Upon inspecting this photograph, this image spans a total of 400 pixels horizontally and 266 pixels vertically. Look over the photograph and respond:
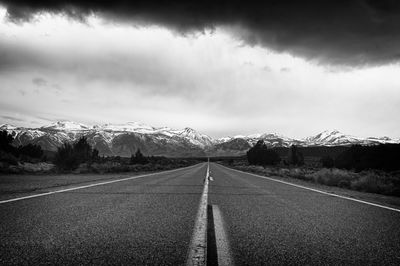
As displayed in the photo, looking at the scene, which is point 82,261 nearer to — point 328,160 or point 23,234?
point 23,234

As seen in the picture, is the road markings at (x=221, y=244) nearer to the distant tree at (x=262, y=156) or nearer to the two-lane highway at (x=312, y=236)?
the two-lane highway at (x=312, y=236)

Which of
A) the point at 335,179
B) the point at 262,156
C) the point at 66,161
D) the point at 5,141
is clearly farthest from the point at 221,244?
the point at 262,156

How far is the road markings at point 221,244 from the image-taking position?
250 cm

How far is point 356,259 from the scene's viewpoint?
2682 mm

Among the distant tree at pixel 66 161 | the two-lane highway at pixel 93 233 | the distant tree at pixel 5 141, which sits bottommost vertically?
the distant tree at pixel 66 161

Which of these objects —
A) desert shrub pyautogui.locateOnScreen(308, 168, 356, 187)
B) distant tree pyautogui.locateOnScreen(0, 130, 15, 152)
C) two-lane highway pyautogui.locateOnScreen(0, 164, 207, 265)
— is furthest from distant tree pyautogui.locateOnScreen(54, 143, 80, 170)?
two-lane highway pyautogui.locateOnScreen(0, 164, 207, 265)

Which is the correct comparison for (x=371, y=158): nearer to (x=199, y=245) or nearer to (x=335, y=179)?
(x=335, y=179)

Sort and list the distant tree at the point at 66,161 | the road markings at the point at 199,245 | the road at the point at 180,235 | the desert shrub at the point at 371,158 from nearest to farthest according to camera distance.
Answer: the road markings at the point at 199,245, the road at the point at 180,235, the distant tree at the point at 66,161, the desert shrub at the point at 371,158

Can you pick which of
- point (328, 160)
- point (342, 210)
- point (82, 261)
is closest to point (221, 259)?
point (82, 261)

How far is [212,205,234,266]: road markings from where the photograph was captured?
2.50m

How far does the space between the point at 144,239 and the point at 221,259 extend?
1.09m

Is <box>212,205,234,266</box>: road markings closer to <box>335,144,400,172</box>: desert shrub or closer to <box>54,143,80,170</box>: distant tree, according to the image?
<box>54,143,80,170</box>: distant tree

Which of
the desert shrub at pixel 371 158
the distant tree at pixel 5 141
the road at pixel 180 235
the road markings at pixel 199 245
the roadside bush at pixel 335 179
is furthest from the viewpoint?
the desert shrub at pixel 371 158

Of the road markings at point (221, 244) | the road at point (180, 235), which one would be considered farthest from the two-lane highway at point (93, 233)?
the road markings at point (221, 244)
